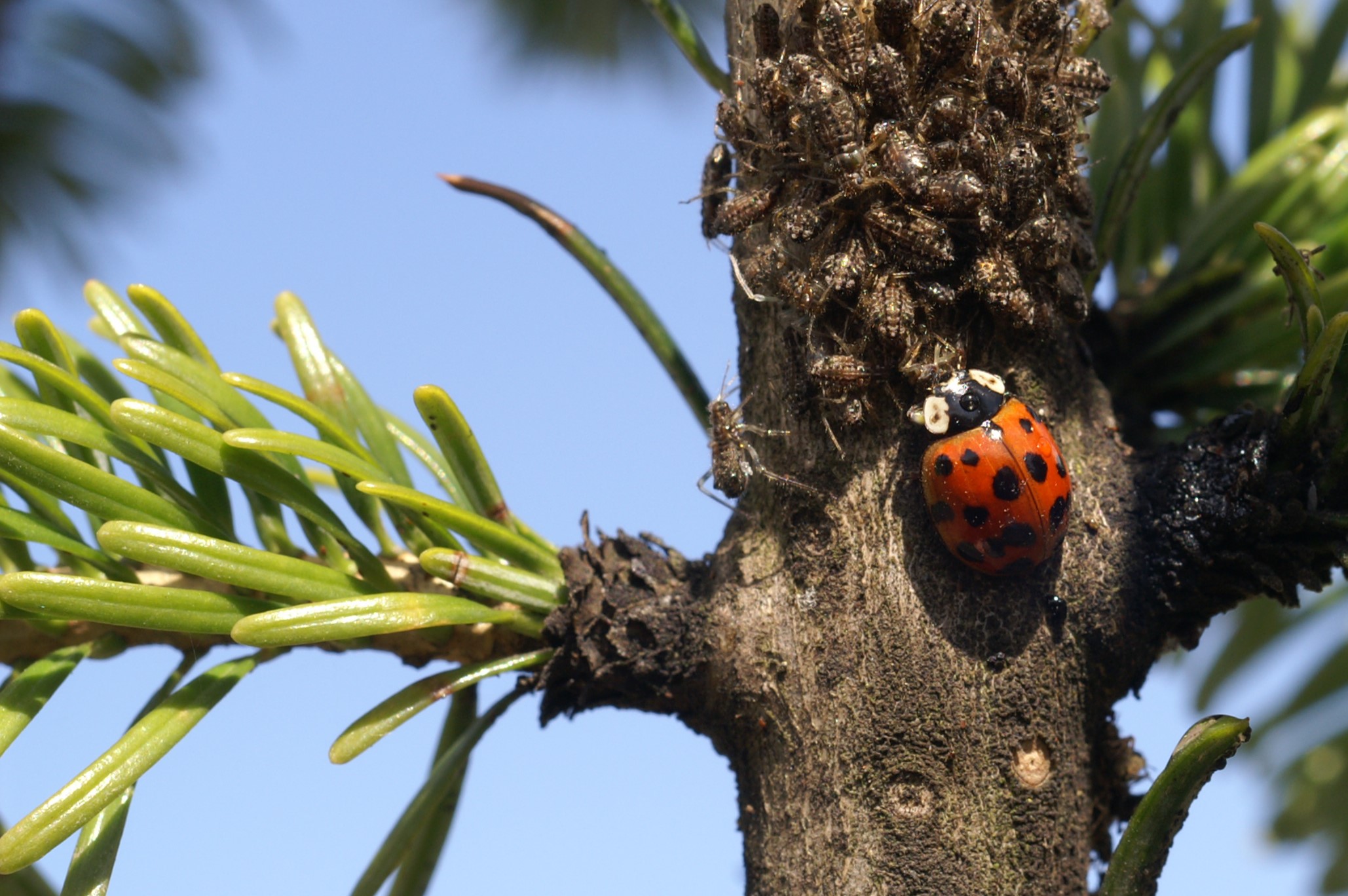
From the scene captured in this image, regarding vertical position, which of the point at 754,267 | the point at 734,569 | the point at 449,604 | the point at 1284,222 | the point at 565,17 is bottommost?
the point at 449,604

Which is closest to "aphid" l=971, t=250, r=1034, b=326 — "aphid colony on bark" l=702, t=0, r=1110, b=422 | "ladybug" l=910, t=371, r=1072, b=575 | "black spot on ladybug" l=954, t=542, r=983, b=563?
"aphid colony on bark" l=702, t=0, r=1110, b=422

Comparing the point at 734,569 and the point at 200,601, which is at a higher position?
the point at 734,569

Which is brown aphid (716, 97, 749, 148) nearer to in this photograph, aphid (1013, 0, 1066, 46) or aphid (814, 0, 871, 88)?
aphid (814, 0, 871, 88)

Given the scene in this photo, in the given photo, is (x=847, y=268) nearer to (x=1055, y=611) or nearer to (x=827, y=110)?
(x=827, y=110)

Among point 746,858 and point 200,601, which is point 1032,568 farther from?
point 200,601

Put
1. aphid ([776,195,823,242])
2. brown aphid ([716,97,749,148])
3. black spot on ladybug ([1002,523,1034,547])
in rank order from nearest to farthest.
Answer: black spot on ladybug ([1002,523,1034,547])
aphid ([776,195,823,242])
brown aphid ([716,97,749,148])

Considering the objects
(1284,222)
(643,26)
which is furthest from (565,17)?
(1284,222)

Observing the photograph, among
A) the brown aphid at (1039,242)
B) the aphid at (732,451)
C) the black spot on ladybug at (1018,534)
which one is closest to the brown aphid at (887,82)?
the brown aphid at (1039,242)
